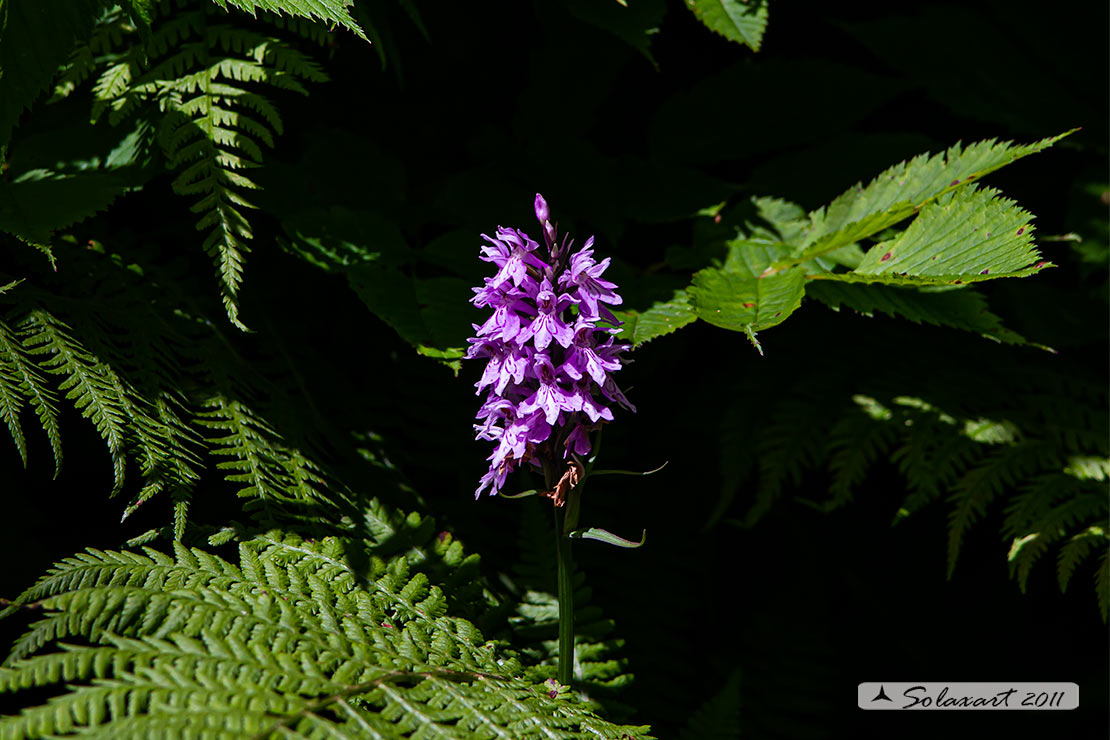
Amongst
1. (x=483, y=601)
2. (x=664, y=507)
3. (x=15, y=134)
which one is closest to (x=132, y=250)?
(x=15, y=134)

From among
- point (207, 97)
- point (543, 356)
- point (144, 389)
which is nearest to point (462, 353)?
point (543, 356)

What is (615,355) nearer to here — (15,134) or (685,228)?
(685,228)

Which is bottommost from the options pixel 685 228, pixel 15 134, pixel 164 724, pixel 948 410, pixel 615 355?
pixel 164 724

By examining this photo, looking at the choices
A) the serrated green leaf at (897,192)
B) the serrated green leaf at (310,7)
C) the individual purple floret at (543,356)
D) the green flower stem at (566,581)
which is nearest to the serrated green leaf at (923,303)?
the serrated green leaf at (897,192)

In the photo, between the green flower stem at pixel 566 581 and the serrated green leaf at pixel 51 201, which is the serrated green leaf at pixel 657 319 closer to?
the green flower stem at pixel 566 581

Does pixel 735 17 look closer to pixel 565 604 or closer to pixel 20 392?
pixel 565 604
